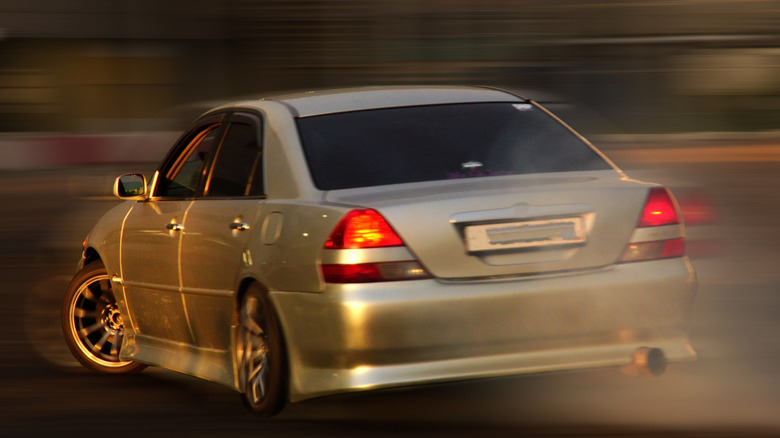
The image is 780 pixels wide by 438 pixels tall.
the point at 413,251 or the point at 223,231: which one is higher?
the point at 413,251

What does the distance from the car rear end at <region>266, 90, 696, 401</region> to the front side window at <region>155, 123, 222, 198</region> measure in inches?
46.9

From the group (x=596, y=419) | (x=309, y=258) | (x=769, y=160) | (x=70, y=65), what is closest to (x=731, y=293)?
(x=596, y=419)

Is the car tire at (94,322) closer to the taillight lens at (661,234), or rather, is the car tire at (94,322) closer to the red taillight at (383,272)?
the red taillight at (383,272)

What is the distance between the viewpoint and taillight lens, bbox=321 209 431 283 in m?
5.67

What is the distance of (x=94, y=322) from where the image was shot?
8305 mm

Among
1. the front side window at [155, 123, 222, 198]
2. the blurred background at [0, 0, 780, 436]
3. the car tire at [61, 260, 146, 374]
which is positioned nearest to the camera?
the front side window at [155, 123, 222, 198]

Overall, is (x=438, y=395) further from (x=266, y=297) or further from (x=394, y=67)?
(x=394, y=67)

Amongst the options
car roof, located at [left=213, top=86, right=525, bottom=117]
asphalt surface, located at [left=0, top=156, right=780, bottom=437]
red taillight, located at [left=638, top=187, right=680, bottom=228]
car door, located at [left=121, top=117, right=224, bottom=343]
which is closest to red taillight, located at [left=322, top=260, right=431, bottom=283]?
asphalt surface, located at [left=0, top=156, right=780, bottom=437]

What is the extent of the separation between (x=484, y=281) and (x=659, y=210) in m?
0.86

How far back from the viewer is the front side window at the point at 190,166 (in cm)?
725

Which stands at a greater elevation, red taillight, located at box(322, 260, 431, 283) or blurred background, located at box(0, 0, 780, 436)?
red taillight, located at box(322, 260, 431, 283)

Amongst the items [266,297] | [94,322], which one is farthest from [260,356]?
[94,322]

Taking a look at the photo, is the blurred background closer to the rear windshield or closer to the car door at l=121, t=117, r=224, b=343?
the car door at l=121, t=117, r=224, b=343

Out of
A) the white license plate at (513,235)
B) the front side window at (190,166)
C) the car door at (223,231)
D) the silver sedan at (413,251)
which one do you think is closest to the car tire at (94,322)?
the front side window at (190,166)
